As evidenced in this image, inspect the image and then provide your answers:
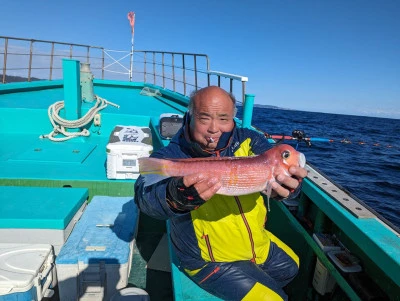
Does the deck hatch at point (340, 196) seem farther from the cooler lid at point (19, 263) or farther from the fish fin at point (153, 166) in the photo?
the cooler lid at point (19, 263)

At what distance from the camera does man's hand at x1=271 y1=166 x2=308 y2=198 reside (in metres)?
1.99

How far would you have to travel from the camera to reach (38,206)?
125 inches

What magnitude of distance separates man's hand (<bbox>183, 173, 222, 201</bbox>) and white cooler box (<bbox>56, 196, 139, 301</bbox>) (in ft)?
4.99

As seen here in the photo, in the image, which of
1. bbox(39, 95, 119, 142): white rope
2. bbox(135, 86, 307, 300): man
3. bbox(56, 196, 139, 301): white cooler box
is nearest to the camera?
bbox(135, 86, 307, 300): man

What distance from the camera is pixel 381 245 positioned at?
6.63ft

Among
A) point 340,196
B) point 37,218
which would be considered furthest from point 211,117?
point 37,218

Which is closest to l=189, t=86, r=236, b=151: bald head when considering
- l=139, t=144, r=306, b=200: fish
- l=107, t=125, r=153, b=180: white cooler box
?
l=139, t=144, r=306, b=200: fish

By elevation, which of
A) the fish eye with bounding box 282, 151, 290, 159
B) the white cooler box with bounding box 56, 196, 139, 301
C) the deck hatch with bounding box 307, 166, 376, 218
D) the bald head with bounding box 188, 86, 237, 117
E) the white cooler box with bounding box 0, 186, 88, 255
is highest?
the bald head with bounding box 188, 86, 237, 117

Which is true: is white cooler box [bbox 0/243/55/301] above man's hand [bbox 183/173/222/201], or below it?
below

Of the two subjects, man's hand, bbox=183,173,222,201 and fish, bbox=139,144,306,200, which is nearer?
man's hand, bbox=183,173,222,201

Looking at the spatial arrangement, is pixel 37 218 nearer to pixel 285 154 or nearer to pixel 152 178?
pixel 152 178

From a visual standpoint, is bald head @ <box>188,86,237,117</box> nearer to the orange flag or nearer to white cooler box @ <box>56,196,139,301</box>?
white cooler box @ <box>56,196,139,301</box>

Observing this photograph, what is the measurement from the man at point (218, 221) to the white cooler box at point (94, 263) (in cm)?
84

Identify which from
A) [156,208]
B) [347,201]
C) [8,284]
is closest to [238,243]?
[156,208]
